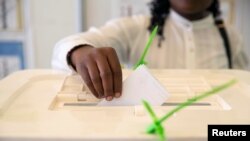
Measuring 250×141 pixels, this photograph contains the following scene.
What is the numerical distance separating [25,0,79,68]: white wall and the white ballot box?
106 cm

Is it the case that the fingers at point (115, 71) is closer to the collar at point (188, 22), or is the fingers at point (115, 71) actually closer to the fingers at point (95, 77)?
the fingers at point (95, 77)

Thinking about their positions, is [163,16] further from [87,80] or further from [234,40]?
[87,80]

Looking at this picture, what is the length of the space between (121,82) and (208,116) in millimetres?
137

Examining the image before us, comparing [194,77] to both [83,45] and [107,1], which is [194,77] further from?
[107,1]

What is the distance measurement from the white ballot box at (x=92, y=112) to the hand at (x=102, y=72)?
2 cm

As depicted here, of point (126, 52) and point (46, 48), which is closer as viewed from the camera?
point (126, 52)

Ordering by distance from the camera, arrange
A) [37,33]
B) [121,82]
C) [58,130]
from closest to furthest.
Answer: [58,130] → [121,82] → [37,33]

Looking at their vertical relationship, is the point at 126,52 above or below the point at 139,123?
below

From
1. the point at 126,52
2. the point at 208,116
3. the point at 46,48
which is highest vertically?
the point at 208,116

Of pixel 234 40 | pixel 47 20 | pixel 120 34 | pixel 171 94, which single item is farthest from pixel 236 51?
pixel 47 20

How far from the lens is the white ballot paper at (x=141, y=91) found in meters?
0.43

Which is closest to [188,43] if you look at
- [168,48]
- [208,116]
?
[168,48]

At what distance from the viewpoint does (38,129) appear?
1.11 feet

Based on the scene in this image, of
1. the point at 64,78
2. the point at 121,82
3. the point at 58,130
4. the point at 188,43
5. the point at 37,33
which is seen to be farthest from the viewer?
the point at 37,33
